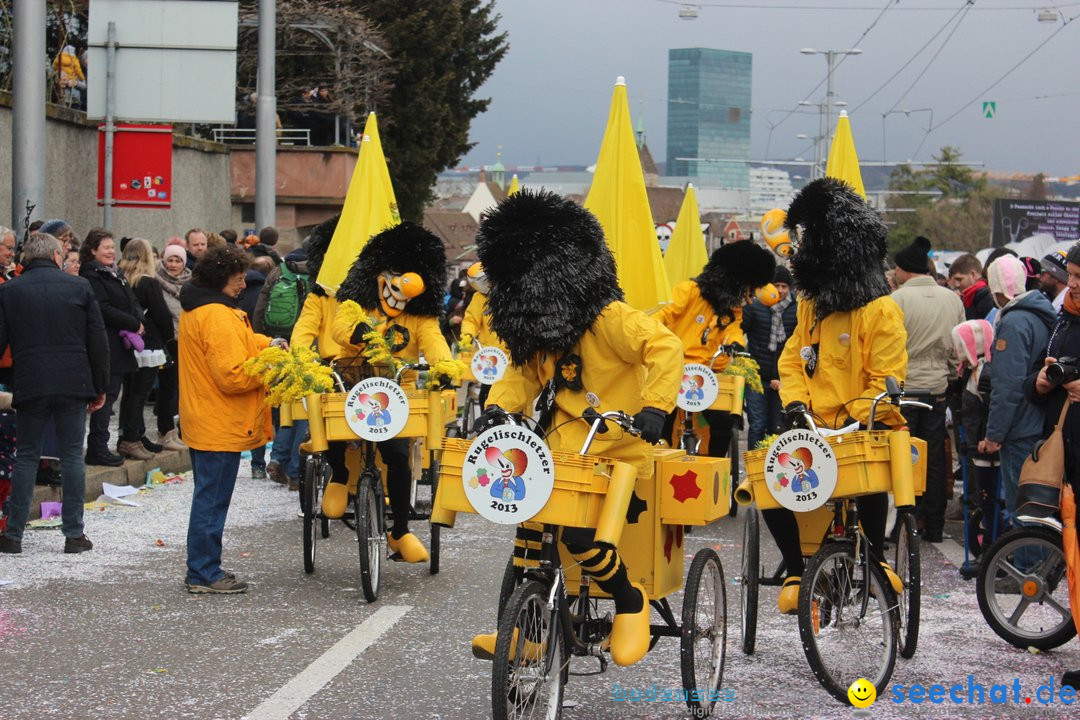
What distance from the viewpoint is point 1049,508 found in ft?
22.1

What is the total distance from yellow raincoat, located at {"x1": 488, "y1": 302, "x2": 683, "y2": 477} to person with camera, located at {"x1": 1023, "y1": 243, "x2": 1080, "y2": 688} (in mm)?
1898

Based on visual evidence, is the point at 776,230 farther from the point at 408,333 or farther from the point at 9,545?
the point at 9,545

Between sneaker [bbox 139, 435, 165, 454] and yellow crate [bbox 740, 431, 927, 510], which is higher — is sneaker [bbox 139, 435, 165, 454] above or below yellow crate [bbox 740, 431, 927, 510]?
below

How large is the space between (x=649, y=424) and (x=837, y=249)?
6.80 feet

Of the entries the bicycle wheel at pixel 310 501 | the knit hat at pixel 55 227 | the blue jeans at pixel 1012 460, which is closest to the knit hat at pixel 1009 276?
the blue jeans at pixel 1012 460

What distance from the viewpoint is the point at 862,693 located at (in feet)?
21.2

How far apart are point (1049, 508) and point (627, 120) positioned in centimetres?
349

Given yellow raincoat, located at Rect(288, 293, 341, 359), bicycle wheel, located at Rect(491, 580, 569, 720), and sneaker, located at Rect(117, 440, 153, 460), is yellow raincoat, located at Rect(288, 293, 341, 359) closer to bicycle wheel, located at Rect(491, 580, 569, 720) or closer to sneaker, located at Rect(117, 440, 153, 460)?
sneaker, located at Rect(117, 440, 153, 460)

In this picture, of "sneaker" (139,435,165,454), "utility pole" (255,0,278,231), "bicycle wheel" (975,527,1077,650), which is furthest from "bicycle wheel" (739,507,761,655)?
"utility pole" (255,0,278,231)

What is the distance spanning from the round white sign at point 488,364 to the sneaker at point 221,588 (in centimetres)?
603

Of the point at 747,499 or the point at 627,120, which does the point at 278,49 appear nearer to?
the point at 627,120

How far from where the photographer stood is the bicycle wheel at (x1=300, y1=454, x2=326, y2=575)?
9109 millimetres

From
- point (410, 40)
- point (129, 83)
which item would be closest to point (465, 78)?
point (410, 40)

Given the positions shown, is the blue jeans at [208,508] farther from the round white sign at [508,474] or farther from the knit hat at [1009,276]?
the knit hat at [1009,276]
